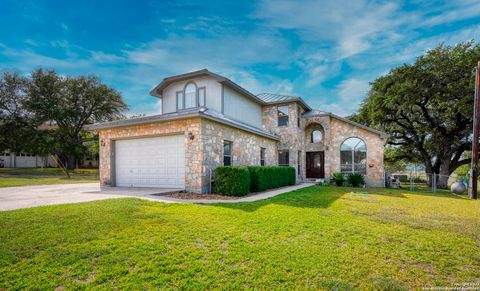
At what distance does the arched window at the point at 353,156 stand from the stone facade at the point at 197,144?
6.72m

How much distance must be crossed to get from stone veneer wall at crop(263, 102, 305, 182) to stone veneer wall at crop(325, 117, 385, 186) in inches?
83.7

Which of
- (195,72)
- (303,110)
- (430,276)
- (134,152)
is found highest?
(195,72)

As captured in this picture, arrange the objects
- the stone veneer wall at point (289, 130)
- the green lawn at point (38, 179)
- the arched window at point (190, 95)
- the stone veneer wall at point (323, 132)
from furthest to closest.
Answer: the stone veneer wall at point (323, 132) → the stone veneer wall at point (289, 130) → the green lawn at point (38, 179) → the arched window at point (190, 95)

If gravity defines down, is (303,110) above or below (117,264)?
above

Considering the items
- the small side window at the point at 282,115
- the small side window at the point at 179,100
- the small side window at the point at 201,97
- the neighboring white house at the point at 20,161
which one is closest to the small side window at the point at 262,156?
the small side window at the point at 282,115

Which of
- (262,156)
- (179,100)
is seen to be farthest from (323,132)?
(179,100)

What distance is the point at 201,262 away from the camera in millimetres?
2980

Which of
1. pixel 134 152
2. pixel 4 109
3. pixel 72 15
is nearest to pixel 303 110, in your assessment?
pixel 134 152

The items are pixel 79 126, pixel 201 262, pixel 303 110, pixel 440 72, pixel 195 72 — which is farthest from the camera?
pixel 79 126

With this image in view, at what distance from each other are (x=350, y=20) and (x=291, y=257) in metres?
10.4

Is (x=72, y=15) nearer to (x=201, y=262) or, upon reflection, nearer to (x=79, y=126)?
(x=201, y=262)

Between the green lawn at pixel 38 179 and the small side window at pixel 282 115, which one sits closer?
the green lawn at pixel 38 179

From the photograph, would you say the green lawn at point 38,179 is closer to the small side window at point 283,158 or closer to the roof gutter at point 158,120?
the roof gutter at point 158,120

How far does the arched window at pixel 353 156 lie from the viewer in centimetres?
1483
